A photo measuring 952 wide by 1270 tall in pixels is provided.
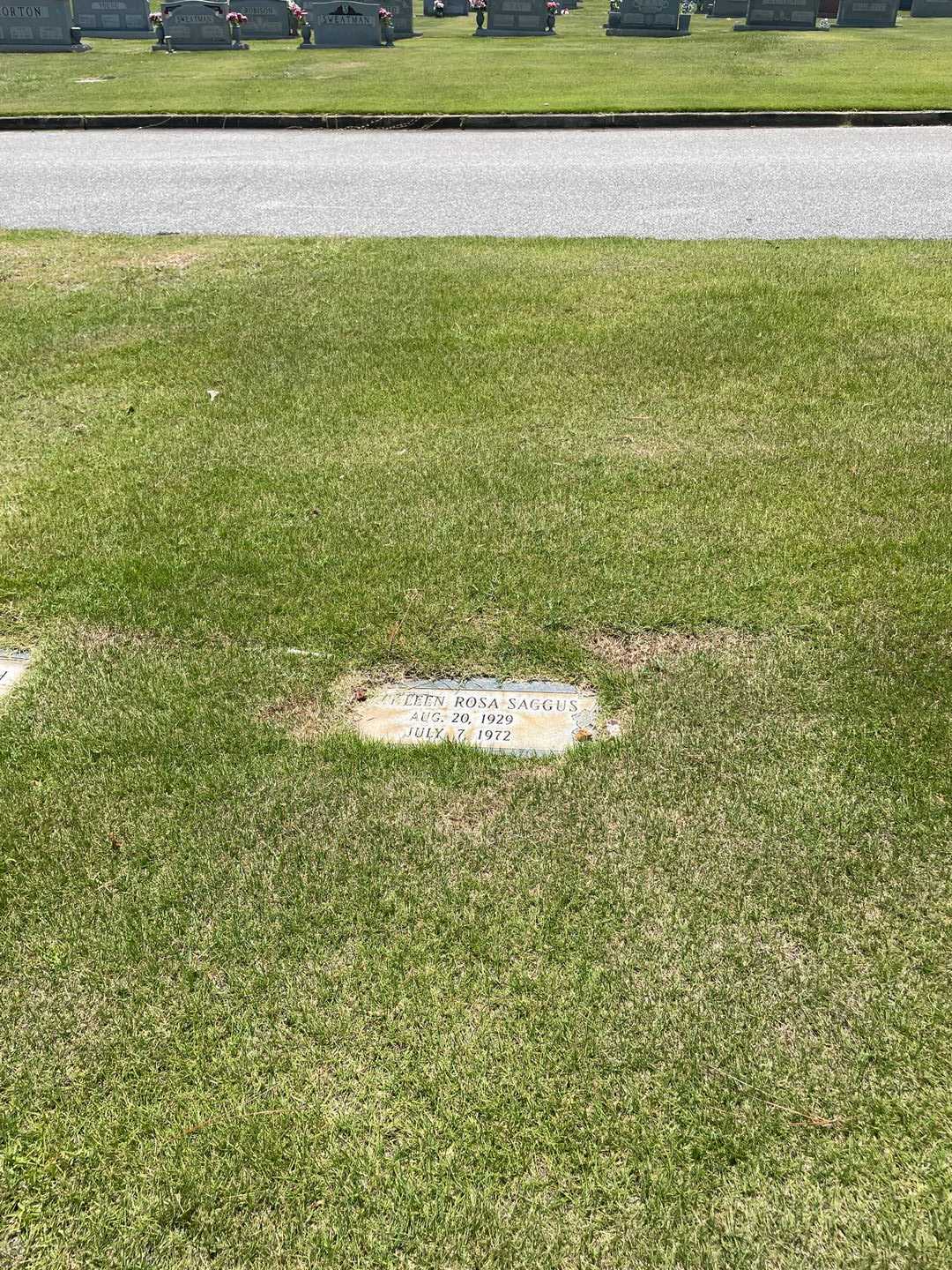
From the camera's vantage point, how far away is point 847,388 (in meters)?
6.06

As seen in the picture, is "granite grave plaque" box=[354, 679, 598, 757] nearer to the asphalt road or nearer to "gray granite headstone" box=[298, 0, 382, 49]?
the asphalt road

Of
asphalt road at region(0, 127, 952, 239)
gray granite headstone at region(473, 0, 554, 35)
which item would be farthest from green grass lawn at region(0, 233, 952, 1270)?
gray granite headstone at region(473, 0, 554, 35)

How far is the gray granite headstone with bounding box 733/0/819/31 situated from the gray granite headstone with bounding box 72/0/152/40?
17.4 meters

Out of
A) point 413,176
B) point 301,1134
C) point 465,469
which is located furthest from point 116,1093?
point 413,176

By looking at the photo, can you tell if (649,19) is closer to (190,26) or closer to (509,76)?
(509,76)

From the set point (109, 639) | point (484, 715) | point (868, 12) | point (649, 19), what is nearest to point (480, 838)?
point (484, 715)

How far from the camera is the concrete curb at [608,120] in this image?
14.9 metres

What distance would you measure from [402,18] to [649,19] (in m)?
7.05

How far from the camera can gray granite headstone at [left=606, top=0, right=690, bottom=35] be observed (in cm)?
2825

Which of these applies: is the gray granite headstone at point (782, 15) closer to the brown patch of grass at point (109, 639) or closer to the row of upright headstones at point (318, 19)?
the row of upright headstones at point (318, 19)

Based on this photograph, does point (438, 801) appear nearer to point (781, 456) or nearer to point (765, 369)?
point (781, 456)

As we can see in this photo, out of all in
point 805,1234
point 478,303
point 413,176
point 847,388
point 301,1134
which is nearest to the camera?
point 805,1234

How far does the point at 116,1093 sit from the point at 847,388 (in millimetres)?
5467

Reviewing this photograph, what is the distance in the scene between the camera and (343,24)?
25.1 metres
